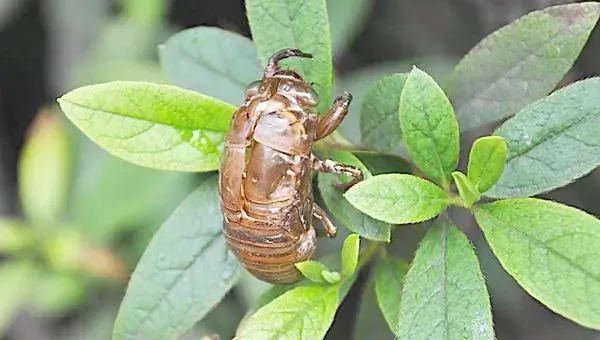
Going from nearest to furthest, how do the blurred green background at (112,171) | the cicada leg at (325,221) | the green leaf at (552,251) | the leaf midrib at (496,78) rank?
the green leaf at (552,251), the leaf midrib at (496,78), the cicada leg at (325,221), the blurred green background at (112,171)

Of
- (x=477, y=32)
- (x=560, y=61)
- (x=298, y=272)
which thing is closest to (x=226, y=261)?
(x=298, y=272)

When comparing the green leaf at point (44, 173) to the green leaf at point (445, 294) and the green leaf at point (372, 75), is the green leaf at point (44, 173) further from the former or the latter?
the green leaf at point (445, 294)

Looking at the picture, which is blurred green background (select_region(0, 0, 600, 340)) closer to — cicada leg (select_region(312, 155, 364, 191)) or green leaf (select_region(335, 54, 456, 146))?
green leaf (select_region(335, 54, 456, 146))

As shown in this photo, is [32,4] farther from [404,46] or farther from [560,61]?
[560,61]

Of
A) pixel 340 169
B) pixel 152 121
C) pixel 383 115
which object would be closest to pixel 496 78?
pixel 383 115

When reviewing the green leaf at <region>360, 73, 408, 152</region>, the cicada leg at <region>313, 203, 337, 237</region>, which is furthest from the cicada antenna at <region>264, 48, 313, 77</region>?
the cicada leg at <region>313, 203, 337, 237</region>

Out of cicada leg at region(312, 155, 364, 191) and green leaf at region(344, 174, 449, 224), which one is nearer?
green leaf at region(344, 174, 449, 224)

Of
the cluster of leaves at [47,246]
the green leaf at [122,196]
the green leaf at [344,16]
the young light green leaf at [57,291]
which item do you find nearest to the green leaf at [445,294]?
the green leaf at [344,16]
